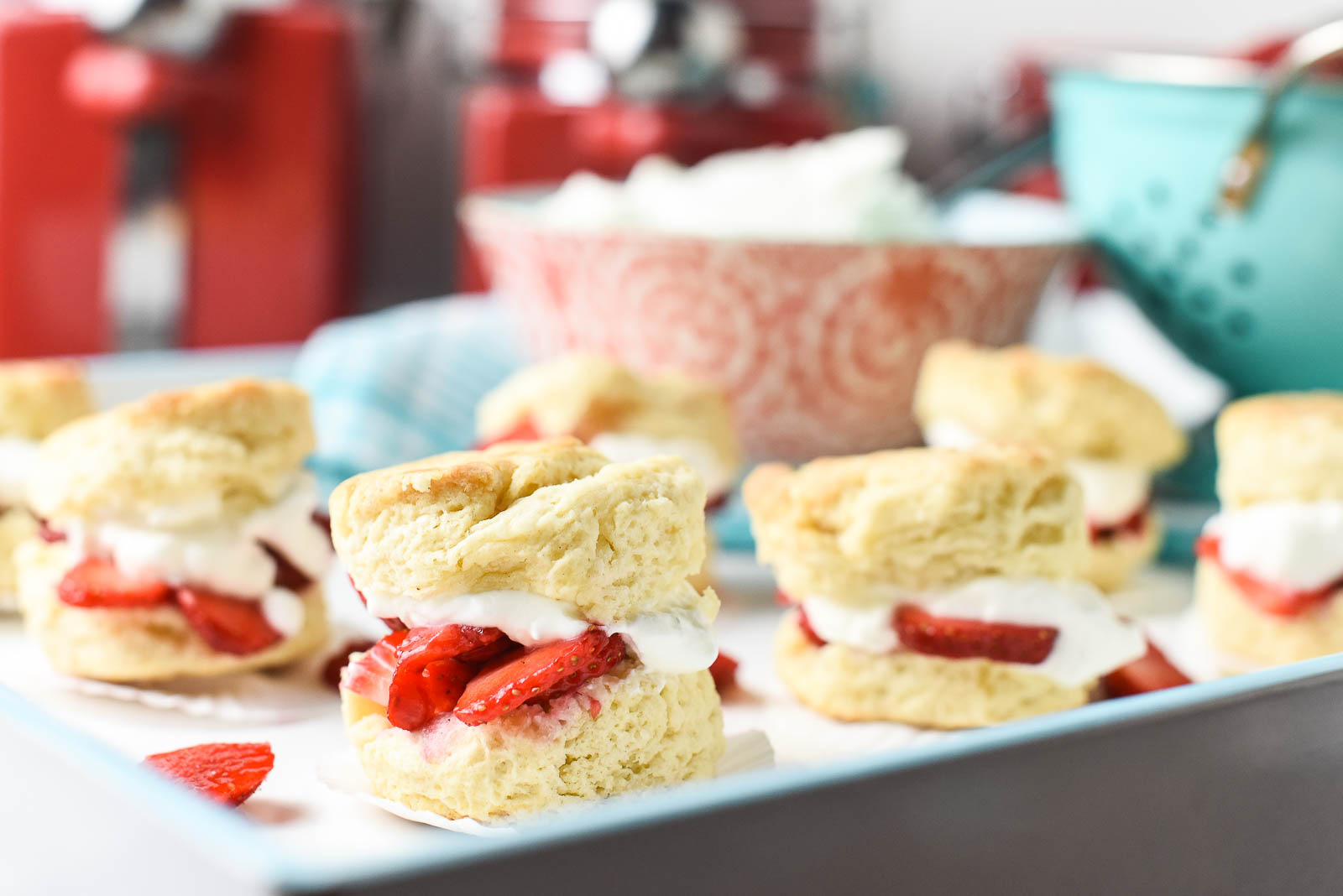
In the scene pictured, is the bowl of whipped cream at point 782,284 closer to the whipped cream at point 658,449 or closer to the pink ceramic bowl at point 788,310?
the pink ceramic bowl at point 788,310

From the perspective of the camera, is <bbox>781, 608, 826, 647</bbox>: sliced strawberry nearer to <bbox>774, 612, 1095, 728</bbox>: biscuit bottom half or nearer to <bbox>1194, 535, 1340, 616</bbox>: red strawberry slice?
<bbox>774, 612, 1095, 728</bbox>: biscuit bottom half

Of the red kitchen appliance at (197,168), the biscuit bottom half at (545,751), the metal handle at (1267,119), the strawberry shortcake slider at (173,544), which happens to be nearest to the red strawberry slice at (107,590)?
the strawberry shortcake slider at (173,544)

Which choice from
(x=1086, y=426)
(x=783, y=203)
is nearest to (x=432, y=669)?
(x=1086, y=426)

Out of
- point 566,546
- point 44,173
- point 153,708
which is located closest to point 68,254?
point 44,173

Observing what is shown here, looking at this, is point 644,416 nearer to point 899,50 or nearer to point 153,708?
point 153,708

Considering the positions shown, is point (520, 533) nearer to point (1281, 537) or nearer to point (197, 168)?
point (1281, 537)

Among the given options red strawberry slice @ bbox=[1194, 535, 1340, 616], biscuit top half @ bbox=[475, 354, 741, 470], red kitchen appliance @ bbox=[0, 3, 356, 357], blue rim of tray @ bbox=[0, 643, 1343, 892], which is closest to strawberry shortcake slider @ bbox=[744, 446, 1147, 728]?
red strawberry slice @ bbox=[1194, 535, 1340, 616]
